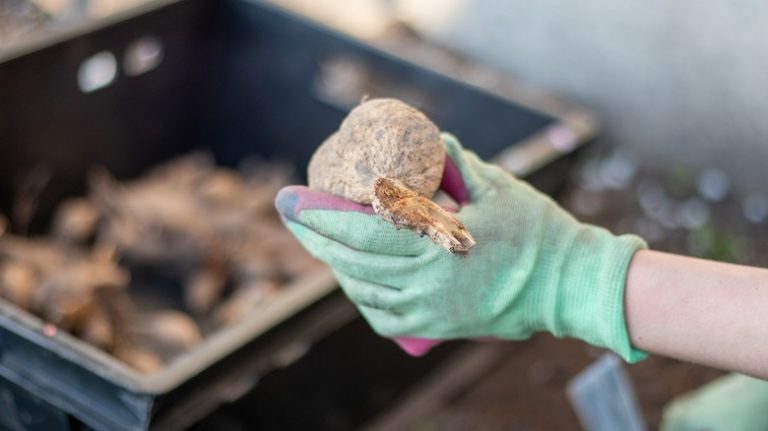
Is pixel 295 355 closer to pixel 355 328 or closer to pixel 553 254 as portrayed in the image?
pixel 355 328

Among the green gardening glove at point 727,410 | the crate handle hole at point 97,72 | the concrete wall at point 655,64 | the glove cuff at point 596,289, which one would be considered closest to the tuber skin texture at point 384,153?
the glove cuff at point 596,289

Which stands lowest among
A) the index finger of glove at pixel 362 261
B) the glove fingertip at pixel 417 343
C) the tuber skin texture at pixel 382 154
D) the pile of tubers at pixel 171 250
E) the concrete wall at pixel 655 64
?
the pile of tubers at pixel 171 250

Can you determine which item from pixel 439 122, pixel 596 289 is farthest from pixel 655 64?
pixel 596 289

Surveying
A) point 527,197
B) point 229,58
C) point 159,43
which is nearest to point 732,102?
point 229,58

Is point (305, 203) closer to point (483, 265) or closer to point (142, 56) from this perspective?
point (483, 265)

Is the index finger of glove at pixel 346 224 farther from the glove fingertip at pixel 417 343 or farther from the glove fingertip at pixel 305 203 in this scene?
the glove fingertip at pixel 417 343

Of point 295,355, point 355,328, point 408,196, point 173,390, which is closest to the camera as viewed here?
point 408,196

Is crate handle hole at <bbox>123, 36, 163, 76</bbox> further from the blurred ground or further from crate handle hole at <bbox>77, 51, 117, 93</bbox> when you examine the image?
the blurred ground
